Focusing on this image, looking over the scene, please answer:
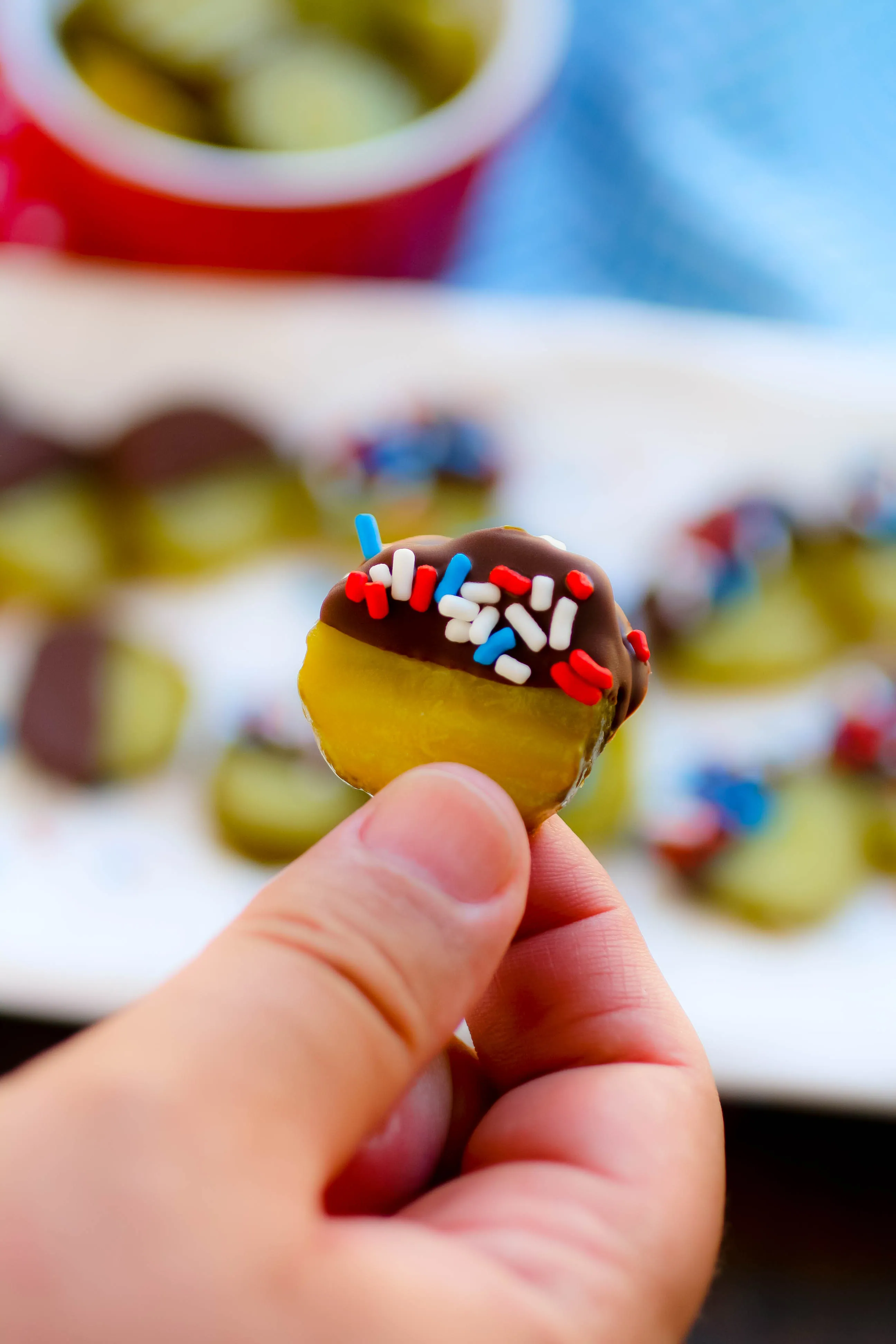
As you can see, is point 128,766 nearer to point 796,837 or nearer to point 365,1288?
point 796,837

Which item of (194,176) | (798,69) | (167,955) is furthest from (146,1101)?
(798,69)

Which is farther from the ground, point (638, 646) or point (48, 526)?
point (638, 646)

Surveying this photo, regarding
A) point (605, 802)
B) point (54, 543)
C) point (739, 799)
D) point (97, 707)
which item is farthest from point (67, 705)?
point (739, 799)

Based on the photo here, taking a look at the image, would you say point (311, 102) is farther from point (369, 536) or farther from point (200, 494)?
point (369, 536)

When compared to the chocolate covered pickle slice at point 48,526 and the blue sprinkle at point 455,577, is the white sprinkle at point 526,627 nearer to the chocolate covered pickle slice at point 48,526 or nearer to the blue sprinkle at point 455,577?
the blue sprinkle at point 455,577

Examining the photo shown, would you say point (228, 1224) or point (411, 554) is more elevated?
point (411, 554)

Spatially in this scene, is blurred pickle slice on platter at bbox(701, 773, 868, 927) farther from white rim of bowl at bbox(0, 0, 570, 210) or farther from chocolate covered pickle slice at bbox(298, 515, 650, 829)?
white rim of bowl at bbox(0, 0, 570, 210)
